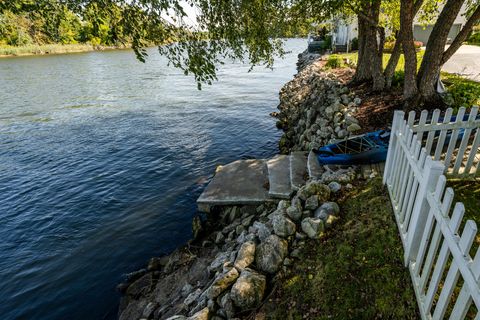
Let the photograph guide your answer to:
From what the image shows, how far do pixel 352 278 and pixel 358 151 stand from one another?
480 cm

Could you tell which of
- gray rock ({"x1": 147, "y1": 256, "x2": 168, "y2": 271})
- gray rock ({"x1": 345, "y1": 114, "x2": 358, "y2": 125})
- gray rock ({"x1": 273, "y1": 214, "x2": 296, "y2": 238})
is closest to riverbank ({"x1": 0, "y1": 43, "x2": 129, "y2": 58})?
gray rock ({"x1": 345, "y1": 114, "x2": 358, "y2": 125})

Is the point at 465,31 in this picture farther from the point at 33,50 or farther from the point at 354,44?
the point at 33,50

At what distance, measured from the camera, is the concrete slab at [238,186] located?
28.5 ft

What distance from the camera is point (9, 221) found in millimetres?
10883

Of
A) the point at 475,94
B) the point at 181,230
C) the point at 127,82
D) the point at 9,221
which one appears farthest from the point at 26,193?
the point at 127,82

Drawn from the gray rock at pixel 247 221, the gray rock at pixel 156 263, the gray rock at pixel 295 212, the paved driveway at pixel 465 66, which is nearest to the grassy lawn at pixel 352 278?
the gray rock at pixel 295 212

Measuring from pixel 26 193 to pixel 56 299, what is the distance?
275 inches

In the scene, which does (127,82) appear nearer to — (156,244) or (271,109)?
(271,109)

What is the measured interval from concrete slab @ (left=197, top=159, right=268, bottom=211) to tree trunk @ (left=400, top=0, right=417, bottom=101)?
562 centimetres

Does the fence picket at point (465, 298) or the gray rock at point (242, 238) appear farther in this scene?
the gray rock at point (242, 238)

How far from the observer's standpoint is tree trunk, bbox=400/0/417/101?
9.38m

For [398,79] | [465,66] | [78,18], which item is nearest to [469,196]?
[78,18]

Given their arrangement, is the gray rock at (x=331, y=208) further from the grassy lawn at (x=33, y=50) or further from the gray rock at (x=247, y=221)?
the grassy lawn at (x=33, y=50)

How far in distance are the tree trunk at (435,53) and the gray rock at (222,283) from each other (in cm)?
Result: 883
